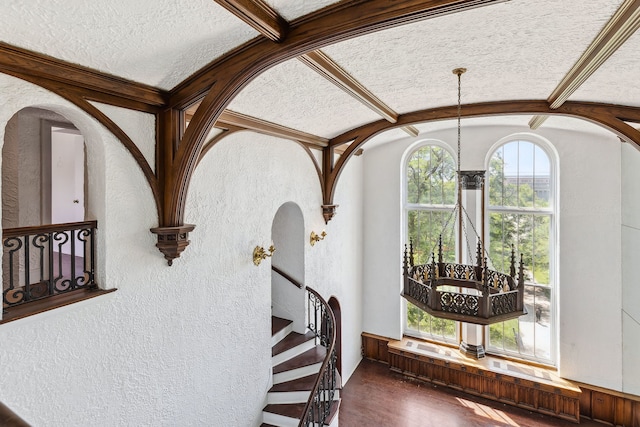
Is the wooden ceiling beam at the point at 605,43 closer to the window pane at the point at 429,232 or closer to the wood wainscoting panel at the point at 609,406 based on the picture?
the window pane at the point at 429,232

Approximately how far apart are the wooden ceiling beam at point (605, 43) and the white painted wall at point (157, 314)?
2.82m

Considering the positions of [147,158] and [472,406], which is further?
[472,406]

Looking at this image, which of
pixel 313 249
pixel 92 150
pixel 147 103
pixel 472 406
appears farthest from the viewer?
pixel 472 406

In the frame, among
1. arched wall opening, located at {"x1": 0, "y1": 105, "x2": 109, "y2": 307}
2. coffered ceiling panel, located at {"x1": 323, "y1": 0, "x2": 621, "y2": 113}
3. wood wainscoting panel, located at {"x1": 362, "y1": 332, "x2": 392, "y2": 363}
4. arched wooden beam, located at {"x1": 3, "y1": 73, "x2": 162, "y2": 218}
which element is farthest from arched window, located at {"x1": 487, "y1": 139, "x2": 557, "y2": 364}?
arched wall opening, located at {"x1": 0, "y1": 105, "x2": 109, "y2": 307}

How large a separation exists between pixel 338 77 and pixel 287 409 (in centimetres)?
345

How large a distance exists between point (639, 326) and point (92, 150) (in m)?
6.37

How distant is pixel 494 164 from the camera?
5840 millimetres

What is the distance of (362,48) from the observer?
2.28 meters

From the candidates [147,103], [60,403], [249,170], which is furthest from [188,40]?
[60,403]

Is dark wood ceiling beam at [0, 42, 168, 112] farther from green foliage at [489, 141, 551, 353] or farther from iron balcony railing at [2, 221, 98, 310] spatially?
green foliage at [489, 141, 551, 353]

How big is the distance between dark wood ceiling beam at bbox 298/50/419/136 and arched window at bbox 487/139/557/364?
325 cm

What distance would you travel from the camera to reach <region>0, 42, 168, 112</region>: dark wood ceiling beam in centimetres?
163

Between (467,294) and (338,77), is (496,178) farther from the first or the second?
(338,77)

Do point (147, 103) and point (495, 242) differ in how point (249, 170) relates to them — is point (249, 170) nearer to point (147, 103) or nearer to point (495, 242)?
point (147, 103)
